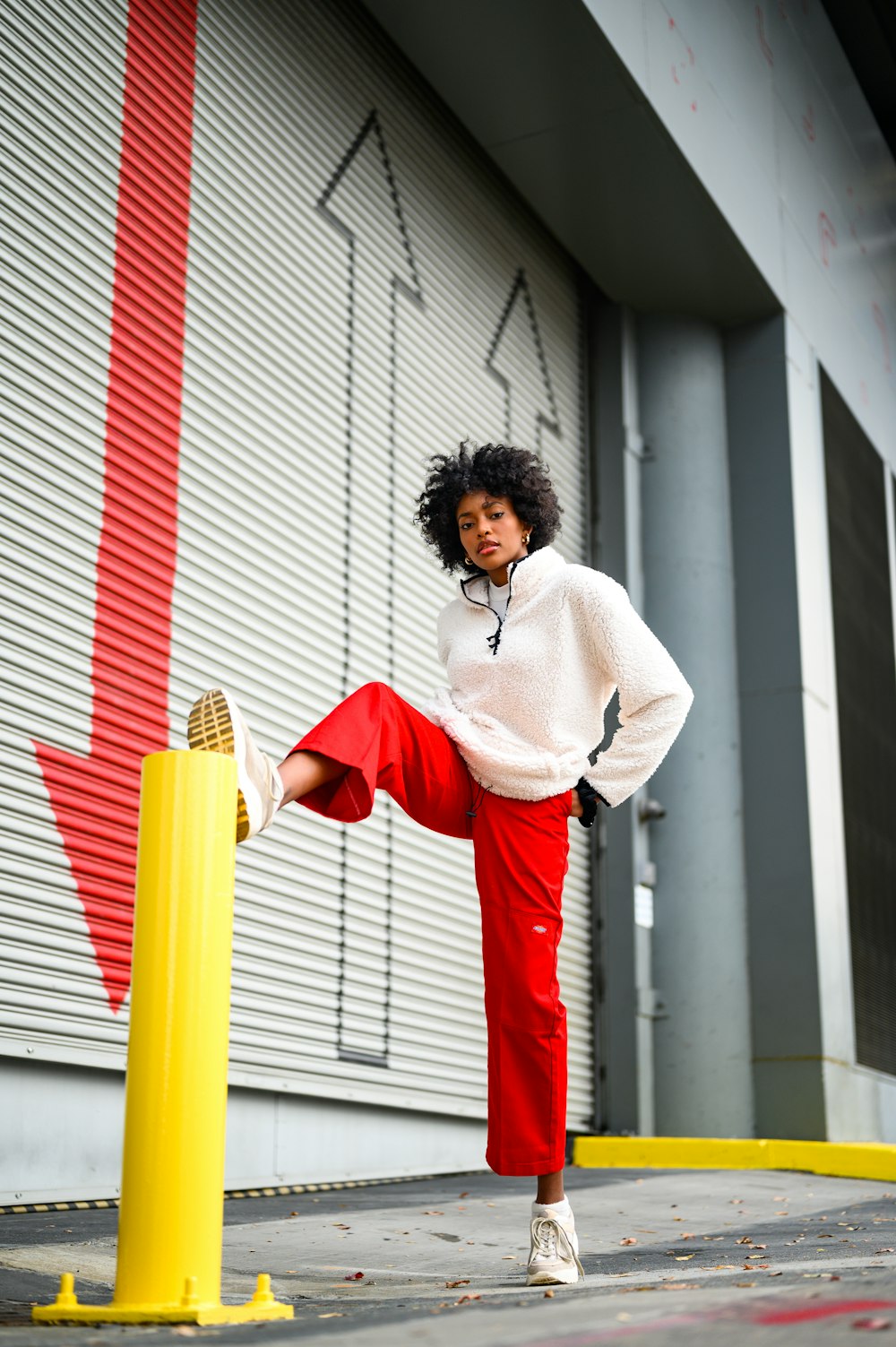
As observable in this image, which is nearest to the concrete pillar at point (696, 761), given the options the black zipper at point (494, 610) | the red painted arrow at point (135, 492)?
the red painted arrow at point (135, 492)

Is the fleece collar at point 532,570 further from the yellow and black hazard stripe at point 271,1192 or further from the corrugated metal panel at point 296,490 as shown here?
the yellow and black hazard stripe at point 271,1192

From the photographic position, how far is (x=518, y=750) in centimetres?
313

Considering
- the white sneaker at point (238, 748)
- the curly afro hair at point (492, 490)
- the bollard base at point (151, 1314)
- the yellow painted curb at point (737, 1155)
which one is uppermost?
the curly afro hair at point (492, 490)

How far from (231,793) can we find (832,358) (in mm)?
7783

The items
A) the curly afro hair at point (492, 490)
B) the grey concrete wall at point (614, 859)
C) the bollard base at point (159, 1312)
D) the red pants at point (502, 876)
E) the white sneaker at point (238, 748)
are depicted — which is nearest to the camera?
the bollard base at point (159, 1312)

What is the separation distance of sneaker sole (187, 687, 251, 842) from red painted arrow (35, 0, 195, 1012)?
1.75m

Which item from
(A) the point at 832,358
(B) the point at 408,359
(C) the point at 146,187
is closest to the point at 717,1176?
(B) the point at 408,359

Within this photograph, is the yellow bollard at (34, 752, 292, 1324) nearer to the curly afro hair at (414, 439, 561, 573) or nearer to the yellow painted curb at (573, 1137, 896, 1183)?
the curly afro hair at (414, 439, 561, 573)

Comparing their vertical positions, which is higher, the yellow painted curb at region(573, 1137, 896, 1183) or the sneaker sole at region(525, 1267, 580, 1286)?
the yellow painted curb at region(573, 1137, 896, 1183)

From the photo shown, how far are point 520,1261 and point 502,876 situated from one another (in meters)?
0.90

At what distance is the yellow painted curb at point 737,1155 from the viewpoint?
567 centimetres

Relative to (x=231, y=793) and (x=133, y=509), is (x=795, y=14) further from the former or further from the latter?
(x=231, y=793)

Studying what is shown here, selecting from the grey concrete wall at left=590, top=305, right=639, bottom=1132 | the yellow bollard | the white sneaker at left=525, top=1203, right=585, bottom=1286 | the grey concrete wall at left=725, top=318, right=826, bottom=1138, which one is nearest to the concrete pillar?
the grey concrete wall at left=725, top=318, right=826, bottom=1138

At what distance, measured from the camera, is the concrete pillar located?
732 centimetres
